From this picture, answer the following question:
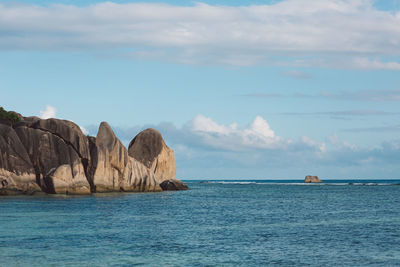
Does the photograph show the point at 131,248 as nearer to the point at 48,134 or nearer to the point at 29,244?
the point at 29,244

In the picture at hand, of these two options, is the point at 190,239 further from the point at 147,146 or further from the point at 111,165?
the point at 147,146

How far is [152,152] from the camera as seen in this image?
352ft

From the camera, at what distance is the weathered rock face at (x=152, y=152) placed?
10600 centimetres

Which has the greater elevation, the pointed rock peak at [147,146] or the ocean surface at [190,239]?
the pointed rock peak at [147,146]

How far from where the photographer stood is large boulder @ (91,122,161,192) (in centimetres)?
8344

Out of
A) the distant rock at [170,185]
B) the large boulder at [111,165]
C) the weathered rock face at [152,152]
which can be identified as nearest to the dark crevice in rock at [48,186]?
the large boulder at [111,165]

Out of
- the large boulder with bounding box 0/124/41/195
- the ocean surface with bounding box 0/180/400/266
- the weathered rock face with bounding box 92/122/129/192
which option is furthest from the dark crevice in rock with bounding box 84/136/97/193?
the ocean surface with bounding box 0/180/400/266

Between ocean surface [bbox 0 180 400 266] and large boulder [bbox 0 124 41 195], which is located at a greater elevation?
large boulder [bbox 0 124 41 195]

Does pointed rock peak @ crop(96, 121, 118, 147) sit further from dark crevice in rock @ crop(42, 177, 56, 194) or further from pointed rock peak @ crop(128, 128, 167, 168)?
pointed rock peak @ crop(128, 128, 167, 168)

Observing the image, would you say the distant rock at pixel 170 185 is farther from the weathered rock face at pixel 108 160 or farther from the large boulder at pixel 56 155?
the large boulder at pixel 56 155

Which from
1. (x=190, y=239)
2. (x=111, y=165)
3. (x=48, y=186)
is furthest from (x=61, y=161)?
(x=190, y=239)

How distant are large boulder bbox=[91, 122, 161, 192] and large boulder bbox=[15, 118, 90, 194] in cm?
228

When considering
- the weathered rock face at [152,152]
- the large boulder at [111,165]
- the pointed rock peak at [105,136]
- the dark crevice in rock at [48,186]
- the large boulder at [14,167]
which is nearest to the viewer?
the large boulder at [14,167]

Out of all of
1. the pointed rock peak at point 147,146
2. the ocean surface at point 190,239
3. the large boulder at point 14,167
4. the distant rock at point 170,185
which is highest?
the pointed rock peak at point 147,146
